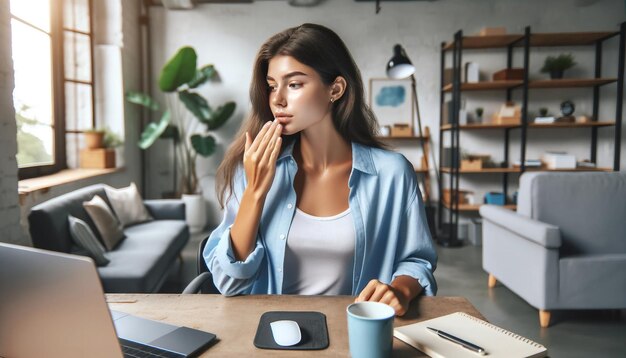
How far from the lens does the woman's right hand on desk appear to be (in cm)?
114

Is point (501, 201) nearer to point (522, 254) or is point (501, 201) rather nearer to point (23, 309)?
point (522, 254)

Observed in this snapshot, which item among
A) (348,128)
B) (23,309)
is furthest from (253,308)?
(348,128)

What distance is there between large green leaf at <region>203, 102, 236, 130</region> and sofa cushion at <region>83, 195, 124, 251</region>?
7.21 feet

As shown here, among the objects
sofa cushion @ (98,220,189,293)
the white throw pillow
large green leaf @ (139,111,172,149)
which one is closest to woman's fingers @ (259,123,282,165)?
sofa cushion @ (98,220,189,293)

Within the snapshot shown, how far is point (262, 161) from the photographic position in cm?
113

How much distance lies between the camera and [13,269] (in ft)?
2.14

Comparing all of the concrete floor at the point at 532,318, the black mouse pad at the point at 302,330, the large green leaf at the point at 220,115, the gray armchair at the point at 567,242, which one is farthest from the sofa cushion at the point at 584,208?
the large green leaf at the point at 220,115

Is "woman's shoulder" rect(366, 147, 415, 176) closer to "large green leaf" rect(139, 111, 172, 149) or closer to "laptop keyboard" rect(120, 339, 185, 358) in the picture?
"laptop keyboard" rect(120, 339, 185, 358)

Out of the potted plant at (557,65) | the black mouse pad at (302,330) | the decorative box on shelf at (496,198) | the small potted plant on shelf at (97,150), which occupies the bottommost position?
the decorative box on shelf at (496,198)

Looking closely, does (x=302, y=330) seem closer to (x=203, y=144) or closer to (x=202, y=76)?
(x=203, y=144)

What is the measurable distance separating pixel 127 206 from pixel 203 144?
154 cm

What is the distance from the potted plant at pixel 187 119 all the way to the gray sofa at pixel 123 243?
→ 1.46 meters

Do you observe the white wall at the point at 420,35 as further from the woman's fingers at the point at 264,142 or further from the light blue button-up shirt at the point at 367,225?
the woman's fingers at the point at 264,142

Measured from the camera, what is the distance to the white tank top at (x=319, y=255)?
126 cm
